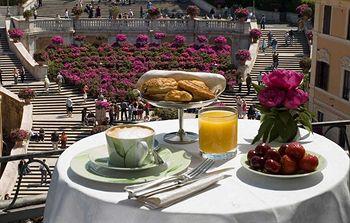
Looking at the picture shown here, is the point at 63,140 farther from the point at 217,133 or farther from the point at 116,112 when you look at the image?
the point at 217,133

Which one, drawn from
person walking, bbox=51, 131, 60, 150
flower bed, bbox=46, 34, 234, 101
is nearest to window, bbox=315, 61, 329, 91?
flower bed, bbox=46, 34, 234, 101

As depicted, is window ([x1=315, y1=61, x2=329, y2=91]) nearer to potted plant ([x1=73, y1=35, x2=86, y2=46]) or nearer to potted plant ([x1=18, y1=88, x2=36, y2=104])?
potted plant ([x1=18, y1=88, x2=36, y2=104])

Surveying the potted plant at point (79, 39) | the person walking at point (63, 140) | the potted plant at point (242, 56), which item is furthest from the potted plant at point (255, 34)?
the person walking at point (63, 140)

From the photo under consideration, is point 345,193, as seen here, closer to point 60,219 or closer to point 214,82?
point 214,82

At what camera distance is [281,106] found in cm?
469

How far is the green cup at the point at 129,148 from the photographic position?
4.08 metres

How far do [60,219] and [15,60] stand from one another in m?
32.2

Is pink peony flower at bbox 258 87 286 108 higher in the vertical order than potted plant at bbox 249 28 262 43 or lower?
higher

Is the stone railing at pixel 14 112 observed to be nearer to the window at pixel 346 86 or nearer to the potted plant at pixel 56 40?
the potted plant at pixel 56 40

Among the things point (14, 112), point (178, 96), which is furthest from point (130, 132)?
point (14, 112)

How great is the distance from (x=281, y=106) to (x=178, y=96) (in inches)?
30.2

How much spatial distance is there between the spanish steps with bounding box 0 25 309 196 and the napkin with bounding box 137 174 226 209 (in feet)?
56.4

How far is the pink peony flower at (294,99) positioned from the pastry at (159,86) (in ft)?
2.75

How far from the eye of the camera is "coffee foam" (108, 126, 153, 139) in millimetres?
4172
